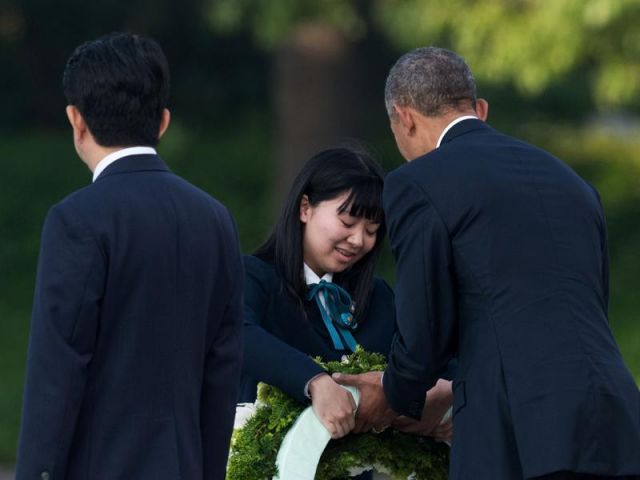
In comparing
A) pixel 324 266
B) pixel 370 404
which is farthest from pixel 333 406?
pixel 324 266

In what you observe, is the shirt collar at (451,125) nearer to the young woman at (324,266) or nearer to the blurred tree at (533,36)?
the young woman at (324,266)

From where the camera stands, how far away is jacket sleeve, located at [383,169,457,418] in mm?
3762

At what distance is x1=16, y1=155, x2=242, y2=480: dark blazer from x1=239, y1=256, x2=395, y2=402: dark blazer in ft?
1.30

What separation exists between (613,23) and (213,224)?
7.56m

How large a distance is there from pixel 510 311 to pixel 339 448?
643 millimetres

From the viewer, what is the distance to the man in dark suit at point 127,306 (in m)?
3.35

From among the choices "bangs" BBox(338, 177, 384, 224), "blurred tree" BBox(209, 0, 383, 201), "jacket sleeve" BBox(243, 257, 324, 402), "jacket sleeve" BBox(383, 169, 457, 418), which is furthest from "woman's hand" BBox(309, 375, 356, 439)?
"blurred tree" BBox(209, 0, 383, 201)

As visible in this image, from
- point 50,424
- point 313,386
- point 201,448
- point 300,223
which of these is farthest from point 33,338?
point 300,223

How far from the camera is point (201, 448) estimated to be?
3.63m

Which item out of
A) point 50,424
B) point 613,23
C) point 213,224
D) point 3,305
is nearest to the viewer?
point 50,424

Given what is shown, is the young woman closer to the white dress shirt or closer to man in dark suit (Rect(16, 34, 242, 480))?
the white dress shirt

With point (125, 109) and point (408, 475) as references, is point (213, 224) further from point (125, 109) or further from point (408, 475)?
point (408, 475)

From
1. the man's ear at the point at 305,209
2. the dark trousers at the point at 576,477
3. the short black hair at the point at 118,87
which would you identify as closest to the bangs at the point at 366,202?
the man's ear at the point at 305,209

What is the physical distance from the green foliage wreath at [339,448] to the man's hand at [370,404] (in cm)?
4
